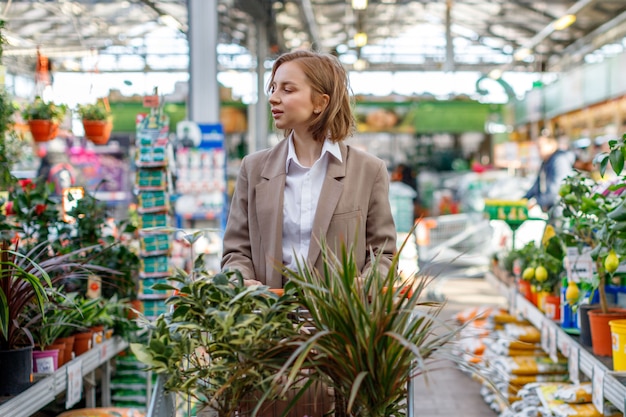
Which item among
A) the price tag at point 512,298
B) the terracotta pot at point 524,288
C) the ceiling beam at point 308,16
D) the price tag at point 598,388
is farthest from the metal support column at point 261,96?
the price tag at point 598,388

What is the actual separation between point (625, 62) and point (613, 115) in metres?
1.56

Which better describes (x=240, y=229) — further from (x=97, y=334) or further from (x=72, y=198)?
(x=72, y=198)

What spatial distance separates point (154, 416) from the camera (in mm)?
1916

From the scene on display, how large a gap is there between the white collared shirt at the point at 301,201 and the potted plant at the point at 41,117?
357cm

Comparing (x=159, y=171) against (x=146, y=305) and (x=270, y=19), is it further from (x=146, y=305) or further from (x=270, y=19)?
(x=270, y=19)

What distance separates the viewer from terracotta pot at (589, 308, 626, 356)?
3.35m

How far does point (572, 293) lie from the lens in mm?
3719

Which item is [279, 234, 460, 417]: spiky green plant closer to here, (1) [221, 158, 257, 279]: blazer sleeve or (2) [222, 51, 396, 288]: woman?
(2) [222, 51, 396, 288]: woman

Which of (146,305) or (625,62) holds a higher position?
(625,62)

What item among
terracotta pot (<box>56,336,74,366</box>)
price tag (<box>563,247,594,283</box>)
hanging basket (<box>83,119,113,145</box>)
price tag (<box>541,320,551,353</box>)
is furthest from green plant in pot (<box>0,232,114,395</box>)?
hanging basket (<box>83,119,113,145</box>)

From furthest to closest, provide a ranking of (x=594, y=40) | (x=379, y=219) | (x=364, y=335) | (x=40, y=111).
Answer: (x=594, y=40), (x=40, y=111), (x=379, y=219), (x=364, y=335)

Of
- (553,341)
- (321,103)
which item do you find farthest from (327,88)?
(553,341)

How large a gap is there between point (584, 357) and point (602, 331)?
0.44 feet

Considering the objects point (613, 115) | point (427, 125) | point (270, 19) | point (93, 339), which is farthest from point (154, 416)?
point (427, 125)
